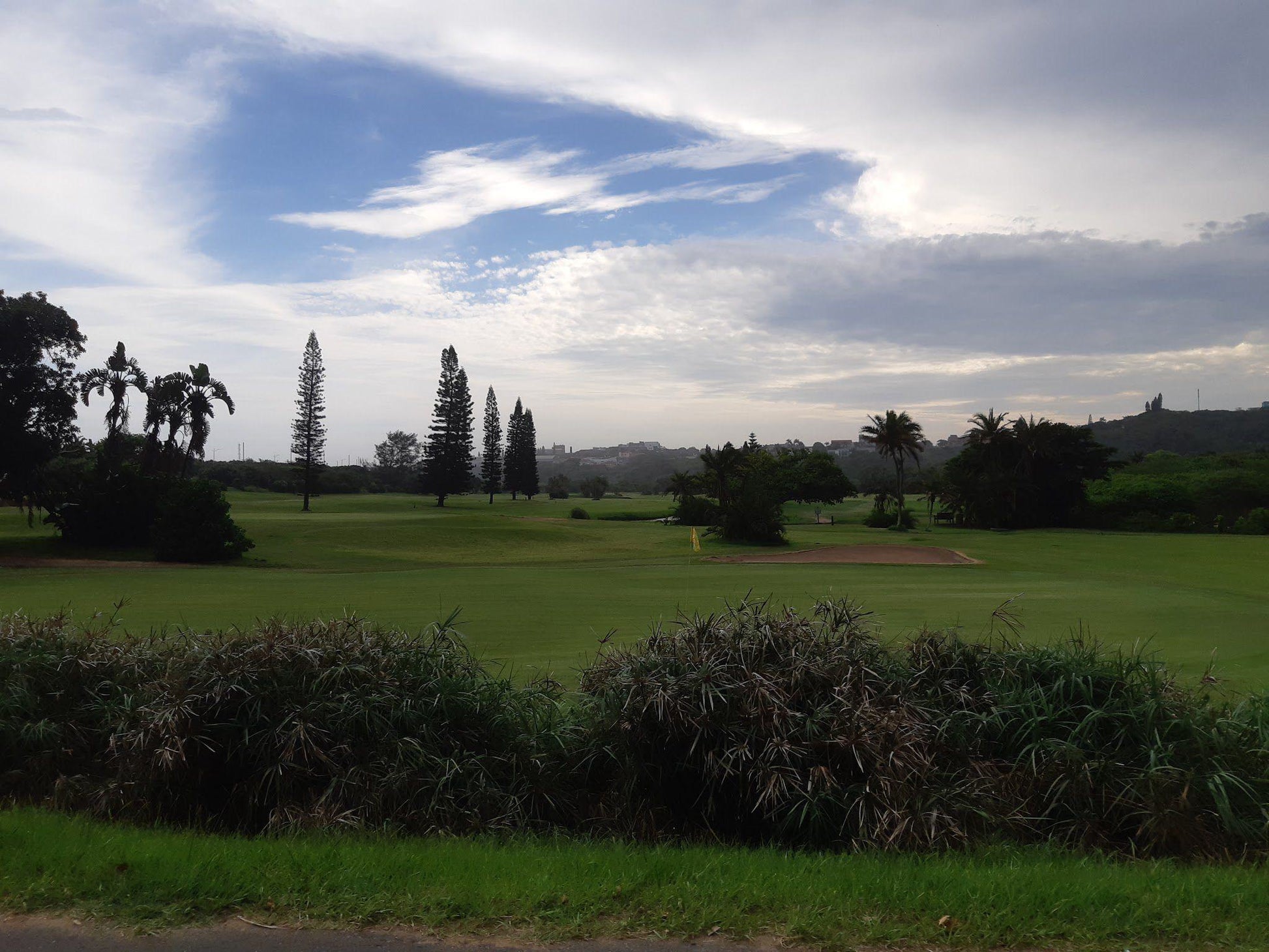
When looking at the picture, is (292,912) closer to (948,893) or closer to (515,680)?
(948,893)

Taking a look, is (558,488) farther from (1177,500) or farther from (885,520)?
(1177,500)

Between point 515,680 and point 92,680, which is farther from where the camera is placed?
point 515,680

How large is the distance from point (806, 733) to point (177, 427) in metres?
47.3

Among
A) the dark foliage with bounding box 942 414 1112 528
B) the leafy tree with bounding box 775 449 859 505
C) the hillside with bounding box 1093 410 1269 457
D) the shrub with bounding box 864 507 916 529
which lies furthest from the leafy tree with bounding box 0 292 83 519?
the hillside with bounding box 1093 410 1269 457

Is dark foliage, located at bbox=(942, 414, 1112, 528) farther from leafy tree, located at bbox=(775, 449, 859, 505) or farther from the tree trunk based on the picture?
leafy tree, located at bbox=(775, 449, 859, 505)

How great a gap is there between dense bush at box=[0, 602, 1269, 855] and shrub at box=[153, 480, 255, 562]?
28213mm

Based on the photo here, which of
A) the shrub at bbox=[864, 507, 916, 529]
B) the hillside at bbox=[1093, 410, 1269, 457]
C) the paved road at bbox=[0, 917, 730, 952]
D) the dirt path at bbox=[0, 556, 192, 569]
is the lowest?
the dirt path at bbox=[0, 556, 192, 569]

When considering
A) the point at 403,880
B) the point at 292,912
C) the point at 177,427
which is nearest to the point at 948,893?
the point at 403,880

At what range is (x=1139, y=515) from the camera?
2365 inches

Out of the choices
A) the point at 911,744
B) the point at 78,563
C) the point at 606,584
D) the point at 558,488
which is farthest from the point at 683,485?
the point at 911,744

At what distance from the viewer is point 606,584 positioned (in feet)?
74.2

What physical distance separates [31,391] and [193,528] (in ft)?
26.3

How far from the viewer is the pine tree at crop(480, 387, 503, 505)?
84000 millimetres

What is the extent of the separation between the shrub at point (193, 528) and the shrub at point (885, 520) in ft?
132
